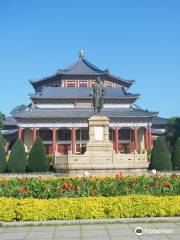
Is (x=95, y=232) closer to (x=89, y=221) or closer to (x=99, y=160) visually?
(x=89, y=221)

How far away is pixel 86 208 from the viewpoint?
1001 centimetres

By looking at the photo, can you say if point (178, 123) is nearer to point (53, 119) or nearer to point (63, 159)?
point (53, 119)

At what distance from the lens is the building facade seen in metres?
61.4

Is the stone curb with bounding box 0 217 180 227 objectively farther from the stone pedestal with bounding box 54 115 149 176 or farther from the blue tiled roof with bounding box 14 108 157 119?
the blue tiled roof with bounding box 14 108 157 119

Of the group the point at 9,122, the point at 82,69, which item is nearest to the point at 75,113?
the point at 82,69

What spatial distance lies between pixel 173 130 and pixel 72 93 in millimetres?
19211

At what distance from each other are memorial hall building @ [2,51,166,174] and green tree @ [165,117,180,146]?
4475mm

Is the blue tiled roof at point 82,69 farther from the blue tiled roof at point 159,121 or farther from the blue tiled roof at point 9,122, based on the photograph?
the blue tiled roof at point 159,121

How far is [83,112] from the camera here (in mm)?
62938

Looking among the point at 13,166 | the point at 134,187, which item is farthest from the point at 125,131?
the point at 134,187

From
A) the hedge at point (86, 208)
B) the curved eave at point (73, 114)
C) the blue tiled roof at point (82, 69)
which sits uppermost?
the blue tiled roof at point (82, 69)

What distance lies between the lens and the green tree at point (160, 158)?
33344mm

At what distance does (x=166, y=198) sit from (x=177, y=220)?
870 mm

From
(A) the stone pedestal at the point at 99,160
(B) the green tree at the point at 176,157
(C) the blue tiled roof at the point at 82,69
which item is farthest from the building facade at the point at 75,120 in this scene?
(A) the stone pedestal at the point at 99,160
